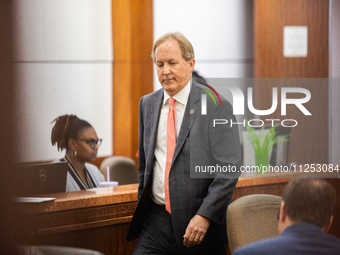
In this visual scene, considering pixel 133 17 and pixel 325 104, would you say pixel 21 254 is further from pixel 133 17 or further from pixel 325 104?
pixel 133 17

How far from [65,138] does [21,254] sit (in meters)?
1.08

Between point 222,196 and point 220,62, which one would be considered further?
point 220,62

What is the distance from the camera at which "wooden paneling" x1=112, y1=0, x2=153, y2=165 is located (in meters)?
4.71

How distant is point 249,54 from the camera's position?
4.14 metres

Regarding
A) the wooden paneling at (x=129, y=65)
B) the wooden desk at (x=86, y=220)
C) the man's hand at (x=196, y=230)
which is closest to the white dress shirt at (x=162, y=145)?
the man's hand at (x=196, y=230)

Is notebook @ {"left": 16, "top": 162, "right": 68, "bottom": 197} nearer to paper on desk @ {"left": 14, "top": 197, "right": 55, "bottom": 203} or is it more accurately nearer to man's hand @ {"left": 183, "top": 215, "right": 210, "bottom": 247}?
paper on desk @ {"left": 14, "top": 197, "right": 55, "bottom": 203}

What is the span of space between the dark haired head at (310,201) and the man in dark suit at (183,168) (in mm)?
582

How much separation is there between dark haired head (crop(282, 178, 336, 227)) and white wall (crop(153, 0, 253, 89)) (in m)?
2.86

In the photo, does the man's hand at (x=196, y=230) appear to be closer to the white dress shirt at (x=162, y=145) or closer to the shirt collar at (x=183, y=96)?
the white dress shirt at (x=162, y=145)

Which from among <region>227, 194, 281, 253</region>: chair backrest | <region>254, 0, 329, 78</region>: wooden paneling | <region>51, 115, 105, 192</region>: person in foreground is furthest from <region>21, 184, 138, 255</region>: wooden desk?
<region>254, 0, 329, 78</region>: wooden paneling

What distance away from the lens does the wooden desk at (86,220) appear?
7.26 ft

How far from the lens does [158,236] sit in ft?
6.80

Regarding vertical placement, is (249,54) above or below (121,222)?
above

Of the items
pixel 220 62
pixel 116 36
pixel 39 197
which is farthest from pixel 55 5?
pixel 39 197
